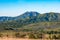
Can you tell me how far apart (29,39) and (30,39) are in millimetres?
471

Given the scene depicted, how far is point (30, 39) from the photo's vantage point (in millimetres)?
63906

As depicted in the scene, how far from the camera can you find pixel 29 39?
63.6 metres
